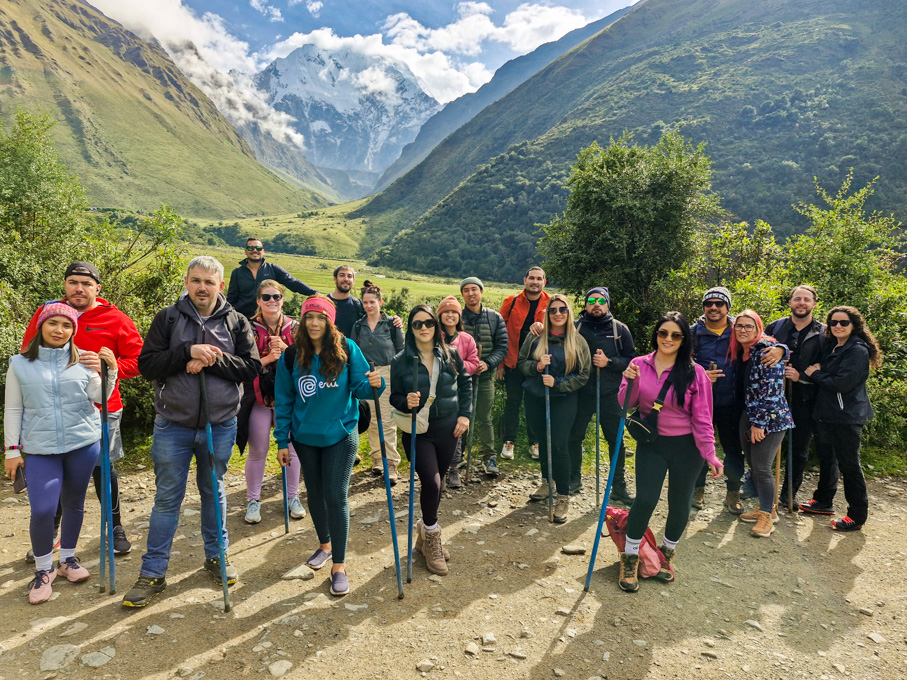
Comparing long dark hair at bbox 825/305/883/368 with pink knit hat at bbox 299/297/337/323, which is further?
long dark hair at bbox 825/305/883/368

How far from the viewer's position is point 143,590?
A: 13.8 ft

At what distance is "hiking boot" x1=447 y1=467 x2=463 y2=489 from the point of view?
726cm

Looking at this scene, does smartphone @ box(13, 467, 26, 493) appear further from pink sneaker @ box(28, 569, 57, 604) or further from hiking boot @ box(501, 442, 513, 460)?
hiking boot @ box(501, 442, 513, 460)

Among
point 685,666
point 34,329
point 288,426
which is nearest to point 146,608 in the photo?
point 288,426

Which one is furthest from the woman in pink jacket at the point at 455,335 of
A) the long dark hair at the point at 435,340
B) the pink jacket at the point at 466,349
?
the long dark hair at the point at 435,340

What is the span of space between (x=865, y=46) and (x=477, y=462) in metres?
118

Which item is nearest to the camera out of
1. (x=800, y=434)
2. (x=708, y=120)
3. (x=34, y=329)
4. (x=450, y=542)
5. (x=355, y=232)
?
(x=34, y=329)

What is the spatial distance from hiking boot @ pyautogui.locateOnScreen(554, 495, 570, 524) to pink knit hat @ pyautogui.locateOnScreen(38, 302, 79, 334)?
5.62 meters

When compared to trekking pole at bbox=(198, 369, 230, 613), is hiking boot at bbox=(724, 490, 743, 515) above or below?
below

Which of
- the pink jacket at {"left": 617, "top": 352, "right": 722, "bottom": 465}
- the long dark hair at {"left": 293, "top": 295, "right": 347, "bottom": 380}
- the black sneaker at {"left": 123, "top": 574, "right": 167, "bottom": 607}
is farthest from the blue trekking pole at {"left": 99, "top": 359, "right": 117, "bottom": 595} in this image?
the pink jacket at {"left": 617, "top": 352, "right": 722, "bottom": 465}

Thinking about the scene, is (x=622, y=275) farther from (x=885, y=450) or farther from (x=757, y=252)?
(x=885, y=450)

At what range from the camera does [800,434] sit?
691cm

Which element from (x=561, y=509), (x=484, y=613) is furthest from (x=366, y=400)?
(x=561, y=509)

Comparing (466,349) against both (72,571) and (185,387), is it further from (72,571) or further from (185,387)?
(72,571)
